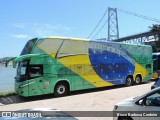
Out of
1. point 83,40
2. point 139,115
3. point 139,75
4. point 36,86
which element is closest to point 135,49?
point 139,75

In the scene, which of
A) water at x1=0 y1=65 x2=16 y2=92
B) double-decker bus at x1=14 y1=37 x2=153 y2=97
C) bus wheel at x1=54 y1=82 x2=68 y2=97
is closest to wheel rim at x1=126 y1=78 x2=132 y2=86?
double-decker bus at x1=14 y1=37 x2=153 y2=97

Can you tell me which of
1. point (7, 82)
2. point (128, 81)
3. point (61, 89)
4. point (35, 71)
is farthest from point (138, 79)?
point (7, 82)

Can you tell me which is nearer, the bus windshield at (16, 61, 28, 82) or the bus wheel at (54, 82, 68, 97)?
the bus windshield at (16, 61, 28, 82)

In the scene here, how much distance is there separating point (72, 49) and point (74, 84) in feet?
6.66

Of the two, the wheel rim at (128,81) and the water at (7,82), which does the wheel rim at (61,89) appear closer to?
the water at (7,82)

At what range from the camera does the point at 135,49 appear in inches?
901

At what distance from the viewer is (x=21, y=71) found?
15758 millimetres

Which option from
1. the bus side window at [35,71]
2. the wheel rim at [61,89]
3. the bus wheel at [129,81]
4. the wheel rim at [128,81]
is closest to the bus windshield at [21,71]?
the bus side window at [35,71]

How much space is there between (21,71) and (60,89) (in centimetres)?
246

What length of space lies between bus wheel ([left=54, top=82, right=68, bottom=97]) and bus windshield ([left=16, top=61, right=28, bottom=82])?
205 centimetres

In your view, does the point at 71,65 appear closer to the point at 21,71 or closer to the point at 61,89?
the point at 61,89

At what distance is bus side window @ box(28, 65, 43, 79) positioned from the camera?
15617 millimetres

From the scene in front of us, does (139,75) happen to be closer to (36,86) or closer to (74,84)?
(74,84)

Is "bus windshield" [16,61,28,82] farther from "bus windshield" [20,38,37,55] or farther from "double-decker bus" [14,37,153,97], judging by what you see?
"bus windshield" [20,38,37,55]
